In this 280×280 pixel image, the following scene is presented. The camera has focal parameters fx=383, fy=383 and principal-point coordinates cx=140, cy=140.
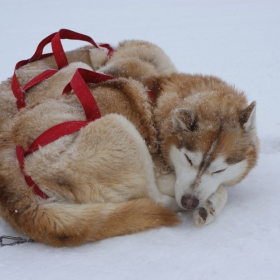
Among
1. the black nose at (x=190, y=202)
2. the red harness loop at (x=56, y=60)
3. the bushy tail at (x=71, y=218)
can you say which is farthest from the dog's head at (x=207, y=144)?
the red harness loop at (x=56, y=60)

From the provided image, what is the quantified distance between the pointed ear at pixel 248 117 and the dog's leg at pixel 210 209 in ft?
1.93

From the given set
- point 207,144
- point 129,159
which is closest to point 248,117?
point 207,144

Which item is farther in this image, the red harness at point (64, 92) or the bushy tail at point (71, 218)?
the red harness at point (64, 92)

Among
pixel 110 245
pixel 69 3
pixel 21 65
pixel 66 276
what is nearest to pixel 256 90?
pixel 21 65

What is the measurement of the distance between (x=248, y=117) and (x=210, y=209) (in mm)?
809

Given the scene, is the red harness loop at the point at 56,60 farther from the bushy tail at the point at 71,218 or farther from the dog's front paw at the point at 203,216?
the dog's front paw at the point at 203,216

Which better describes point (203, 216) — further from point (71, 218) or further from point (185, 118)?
point (71, 218)

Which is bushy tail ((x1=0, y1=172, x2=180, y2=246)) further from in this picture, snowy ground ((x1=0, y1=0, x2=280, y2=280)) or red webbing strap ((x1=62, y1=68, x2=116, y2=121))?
red webbing strap ((x1=62, y1=68, x2=116, y2=121))

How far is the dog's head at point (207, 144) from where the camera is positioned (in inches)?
120

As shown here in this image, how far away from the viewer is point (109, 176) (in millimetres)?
2842

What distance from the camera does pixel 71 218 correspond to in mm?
2578

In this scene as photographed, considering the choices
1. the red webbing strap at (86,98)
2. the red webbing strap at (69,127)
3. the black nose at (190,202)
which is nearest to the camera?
the red webbing strap at (69,127)

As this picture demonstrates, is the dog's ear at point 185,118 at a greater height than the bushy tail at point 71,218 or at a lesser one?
greater

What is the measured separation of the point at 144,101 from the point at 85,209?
1262 millimetres
